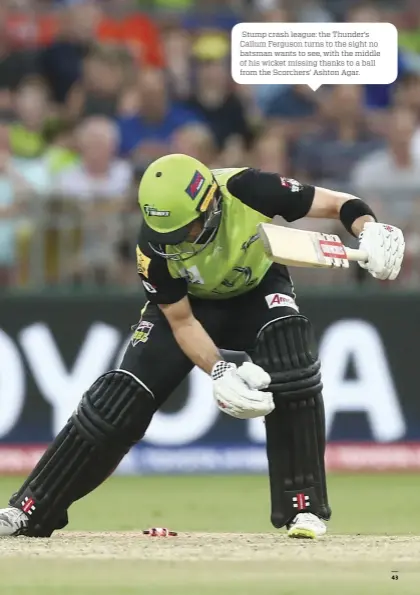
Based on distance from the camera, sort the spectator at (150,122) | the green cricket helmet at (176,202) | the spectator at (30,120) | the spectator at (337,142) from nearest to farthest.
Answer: the green cricket helmet at (176,202)
the spectator at (337,142)
the spectator at (30,120)
the spectator at (150,122)

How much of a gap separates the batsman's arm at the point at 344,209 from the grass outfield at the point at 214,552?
5.35 feet

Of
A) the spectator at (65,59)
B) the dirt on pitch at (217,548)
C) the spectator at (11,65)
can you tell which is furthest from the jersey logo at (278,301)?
the spectator at (65,59)

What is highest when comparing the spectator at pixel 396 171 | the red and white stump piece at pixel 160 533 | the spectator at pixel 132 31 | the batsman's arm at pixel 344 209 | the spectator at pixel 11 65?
the spectator at pixel 132 31

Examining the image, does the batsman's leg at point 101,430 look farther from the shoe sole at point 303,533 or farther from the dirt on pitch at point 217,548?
the shoe sole at point 303,533

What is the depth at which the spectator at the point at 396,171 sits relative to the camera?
1155 cm

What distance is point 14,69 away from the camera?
1397cm

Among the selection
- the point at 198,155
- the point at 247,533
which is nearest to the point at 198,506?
the point at 247,533

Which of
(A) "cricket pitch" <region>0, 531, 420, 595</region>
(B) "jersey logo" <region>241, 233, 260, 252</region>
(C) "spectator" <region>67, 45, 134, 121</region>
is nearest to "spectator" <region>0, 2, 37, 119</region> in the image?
(C) "spectator" <region>67, 45, 134, 121</region>

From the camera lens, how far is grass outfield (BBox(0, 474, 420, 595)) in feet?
18.3

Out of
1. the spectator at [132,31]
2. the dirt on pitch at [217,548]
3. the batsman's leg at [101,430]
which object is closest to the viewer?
the dirt on pitch at [217,548]

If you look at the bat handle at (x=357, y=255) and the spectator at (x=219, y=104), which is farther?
the spectator at (x=219, y=104)

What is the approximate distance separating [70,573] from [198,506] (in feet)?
12.8

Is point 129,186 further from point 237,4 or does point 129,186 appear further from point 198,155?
point 237,4

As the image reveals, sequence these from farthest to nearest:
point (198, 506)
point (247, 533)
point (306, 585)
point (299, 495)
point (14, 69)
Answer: point (14, 69), point (198, 506), point (247, 533), point (299, 495), point (306, 585)
